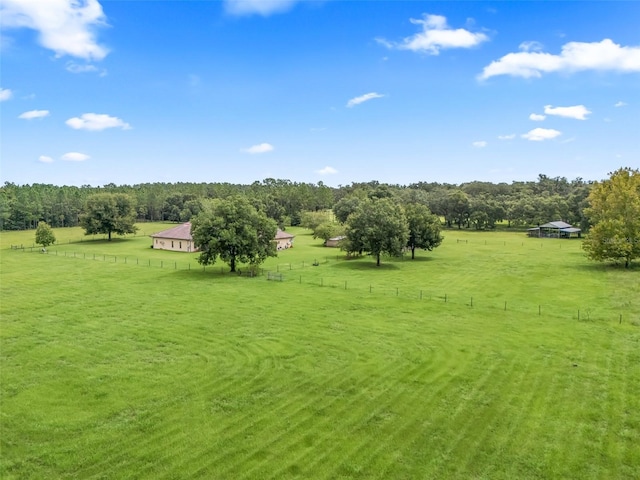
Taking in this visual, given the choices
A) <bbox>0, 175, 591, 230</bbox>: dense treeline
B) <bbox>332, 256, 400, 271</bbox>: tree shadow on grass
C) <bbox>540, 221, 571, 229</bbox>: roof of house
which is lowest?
<bbox>332, 256, 400, 271</bbox>: tree shadow on grass

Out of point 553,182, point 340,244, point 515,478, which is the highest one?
point 553,182

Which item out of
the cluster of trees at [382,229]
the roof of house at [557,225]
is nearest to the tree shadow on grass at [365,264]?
the cluster of trees at [382,229]

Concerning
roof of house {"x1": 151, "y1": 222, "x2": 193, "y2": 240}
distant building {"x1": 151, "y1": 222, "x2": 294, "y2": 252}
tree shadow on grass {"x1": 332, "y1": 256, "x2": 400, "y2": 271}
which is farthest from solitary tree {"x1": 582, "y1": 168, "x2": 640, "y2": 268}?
roof of house {"x1": 151, "y1": 222, "x2": 193, "y2": 240}

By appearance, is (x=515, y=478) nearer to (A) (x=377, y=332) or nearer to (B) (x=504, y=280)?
(A) (x=377, y=332)

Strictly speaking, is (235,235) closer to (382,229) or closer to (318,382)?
A: (382,229)

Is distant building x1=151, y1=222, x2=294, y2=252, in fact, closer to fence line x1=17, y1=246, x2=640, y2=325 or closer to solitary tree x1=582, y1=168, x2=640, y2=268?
fence line x1=17, y1=246, x2=640, y2=325

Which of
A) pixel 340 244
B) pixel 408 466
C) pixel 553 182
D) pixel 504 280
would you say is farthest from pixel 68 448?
pixel 553 182
